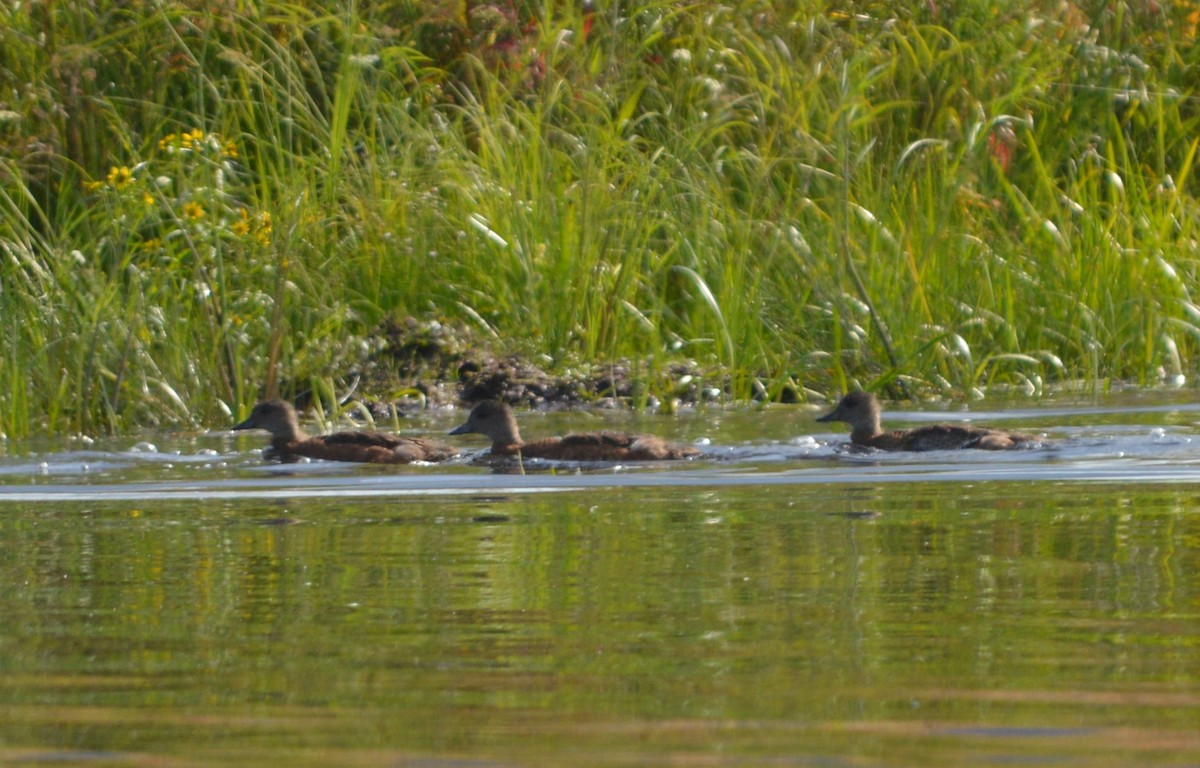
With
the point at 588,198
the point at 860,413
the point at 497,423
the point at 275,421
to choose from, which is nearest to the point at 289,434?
the point at 275,421

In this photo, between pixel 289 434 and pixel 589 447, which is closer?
pixel 589 447

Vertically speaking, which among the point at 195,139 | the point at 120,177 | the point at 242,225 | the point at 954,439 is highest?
the point at 195,139

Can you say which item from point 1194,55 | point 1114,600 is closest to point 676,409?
point 1194,55

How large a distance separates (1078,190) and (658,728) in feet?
31.8

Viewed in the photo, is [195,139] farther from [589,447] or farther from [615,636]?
[615,636]

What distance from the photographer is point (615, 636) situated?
11.6 ft

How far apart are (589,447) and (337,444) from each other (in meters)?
1.21

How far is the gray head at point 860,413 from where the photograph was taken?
8.69m

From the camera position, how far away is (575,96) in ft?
39.8

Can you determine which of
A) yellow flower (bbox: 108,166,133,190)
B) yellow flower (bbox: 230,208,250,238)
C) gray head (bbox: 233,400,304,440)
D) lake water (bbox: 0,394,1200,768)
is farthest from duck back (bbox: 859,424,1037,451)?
yellow flower (bbox: 108,166,133,190)

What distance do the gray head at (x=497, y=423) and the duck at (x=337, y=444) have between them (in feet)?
0.59

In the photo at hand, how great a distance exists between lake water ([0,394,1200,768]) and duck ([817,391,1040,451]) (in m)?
0.81

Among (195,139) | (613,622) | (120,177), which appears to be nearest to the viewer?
(613,622)

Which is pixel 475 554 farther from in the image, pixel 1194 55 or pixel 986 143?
pixel 1194 55
